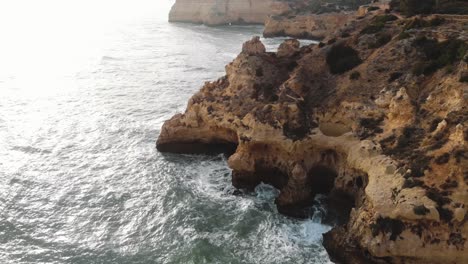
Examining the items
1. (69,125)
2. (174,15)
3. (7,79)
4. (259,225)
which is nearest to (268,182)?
(259,225)

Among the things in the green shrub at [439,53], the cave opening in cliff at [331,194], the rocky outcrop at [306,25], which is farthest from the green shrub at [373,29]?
the rocky outcrop at [306,25]

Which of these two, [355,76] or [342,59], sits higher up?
[342,59]

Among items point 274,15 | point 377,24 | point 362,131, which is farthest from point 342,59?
point 274,15

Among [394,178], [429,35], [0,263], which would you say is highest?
[429,35]

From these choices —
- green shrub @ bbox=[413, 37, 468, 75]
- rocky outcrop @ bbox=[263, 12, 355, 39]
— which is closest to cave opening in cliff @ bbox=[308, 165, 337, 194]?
Answer: green shrub @ bbox=[413, 37, 468, 75]

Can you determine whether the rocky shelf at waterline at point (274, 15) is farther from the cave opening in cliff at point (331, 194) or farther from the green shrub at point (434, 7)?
the cave opening in cliff at point (331, 194)

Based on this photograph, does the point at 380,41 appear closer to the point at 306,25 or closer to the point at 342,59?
the point at 342,59

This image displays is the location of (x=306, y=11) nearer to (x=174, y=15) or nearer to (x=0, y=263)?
(x=174, y=15)
